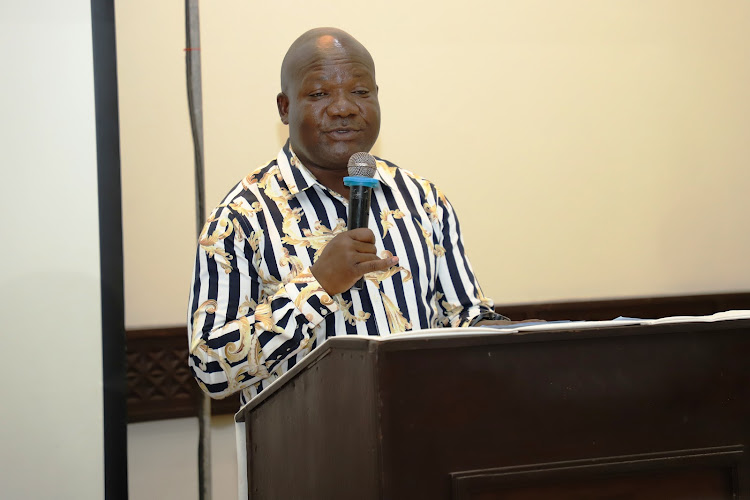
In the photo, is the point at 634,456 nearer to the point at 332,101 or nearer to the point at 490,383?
the point at 490,383

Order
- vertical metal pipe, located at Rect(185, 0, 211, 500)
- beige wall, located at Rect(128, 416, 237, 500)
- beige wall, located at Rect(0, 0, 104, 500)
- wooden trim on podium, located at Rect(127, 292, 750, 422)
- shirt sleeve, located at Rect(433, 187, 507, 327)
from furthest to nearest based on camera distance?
wooden trim on podium, located at Rect(127, 292, 750, 422)
beige wall, located at Rect(128, 416, 237, 500)
vertical metal pipe, located at Rect(185, 0, 211, 500)
beige wall, located at Rect(0, 0, 104, 500)
shirt sleeve, located at Rect(433, 187, 507, 327)

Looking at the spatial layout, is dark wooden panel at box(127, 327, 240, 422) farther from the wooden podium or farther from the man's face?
the wooden podium

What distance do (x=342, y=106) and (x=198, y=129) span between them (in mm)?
874

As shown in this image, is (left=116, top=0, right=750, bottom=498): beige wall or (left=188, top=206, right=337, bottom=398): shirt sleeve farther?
(left=116, top=0, right=750, bottom=498): beige wall

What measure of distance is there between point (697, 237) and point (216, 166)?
222cm

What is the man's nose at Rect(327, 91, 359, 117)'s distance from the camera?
1781mm

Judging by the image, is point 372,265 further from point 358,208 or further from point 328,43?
point 328,43

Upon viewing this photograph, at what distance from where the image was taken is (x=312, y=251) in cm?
174

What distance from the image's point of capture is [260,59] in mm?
3123

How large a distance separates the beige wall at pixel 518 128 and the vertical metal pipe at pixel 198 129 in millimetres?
522

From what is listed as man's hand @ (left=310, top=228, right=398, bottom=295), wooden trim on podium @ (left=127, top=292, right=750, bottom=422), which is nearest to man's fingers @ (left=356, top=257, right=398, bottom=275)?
man's hand @ (left=310, top=228, right=398, bottom=295)

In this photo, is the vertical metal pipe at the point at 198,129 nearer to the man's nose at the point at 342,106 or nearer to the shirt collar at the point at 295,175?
the shirt collar at the point at 295,175

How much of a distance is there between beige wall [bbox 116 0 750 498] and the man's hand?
5.45 feet

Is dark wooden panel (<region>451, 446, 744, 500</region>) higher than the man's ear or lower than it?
lower
